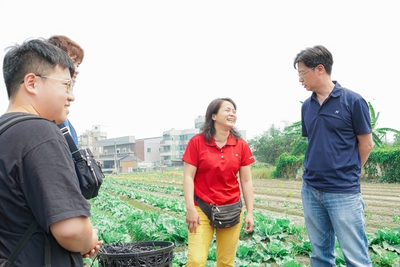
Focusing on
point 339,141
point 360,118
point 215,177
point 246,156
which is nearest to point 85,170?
point 215,177

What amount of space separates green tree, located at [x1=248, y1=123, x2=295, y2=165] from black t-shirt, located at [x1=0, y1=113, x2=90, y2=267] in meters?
51.9

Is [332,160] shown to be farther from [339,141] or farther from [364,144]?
[364,144]

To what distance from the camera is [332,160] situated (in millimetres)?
2998

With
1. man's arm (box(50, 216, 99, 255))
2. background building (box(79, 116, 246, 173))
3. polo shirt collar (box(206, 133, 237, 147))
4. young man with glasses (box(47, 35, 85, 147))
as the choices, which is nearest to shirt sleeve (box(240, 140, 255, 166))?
polo shirt collar (box(206, 133, 237, 147))

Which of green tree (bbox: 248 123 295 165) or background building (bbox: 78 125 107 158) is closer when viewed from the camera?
green tree (bbox: 248 123 295 165)

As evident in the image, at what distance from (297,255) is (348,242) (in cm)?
246

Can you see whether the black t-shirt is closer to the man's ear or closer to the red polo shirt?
the man's ear

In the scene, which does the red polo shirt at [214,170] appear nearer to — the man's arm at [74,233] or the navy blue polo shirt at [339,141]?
the navy blue polo shirt at [339,141]

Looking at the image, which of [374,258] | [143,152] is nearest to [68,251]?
[374,258]

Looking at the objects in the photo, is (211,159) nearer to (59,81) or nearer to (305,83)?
(305,83)

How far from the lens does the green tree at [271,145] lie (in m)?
52.7

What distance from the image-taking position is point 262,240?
20.1 ft

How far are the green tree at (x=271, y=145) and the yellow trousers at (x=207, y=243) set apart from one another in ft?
163

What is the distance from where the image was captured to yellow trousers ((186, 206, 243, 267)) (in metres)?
3.19
